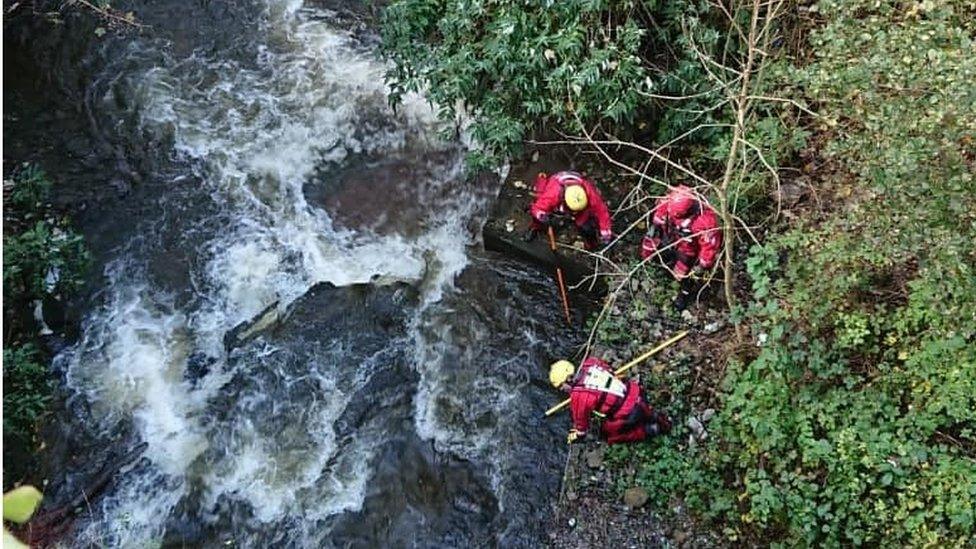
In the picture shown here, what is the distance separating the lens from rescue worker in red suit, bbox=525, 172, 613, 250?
7.64 metres

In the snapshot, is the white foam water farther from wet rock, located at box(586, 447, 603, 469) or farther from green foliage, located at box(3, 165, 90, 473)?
wet rock, located at box(586, 447, 603, 469)

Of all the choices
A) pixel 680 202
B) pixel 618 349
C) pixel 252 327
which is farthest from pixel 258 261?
pixel 680 202

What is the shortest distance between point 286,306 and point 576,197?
11.5ft

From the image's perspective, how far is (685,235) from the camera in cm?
719

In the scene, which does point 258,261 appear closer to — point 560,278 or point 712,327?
point 560,278

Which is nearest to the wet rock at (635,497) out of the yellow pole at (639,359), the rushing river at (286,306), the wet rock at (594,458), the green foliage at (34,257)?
the wet rock at (594,458)

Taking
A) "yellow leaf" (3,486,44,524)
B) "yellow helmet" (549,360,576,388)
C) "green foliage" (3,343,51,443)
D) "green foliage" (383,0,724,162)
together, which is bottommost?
"green foliage" (3,343,51,443)

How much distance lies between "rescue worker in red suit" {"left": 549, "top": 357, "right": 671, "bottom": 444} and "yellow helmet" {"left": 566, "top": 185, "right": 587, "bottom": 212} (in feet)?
5.60

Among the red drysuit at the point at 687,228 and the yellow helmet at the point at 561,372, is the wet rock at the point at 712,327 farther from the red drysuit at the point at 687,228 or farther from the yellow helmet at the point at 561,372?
the yellow helmet at the point at 561,372

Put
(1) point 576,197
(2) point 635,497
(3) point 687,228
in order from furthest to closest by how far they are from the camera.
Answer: (1) point 576,197 < (3) point 687,228 < (2) point 635,497

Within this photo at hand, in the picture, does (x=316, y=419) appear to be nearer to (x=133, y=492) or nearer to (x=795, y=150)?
(x=133, y=492)

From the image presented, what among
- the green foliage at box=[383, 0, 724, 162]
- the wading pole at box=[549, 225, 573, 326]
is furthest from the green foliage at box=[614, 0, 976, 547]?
the wading pole at box=[549, 225, 573, 326]

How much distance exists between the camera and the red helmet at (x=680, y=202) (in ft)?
22.8

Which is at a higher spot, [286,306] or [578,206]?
[578,206]
